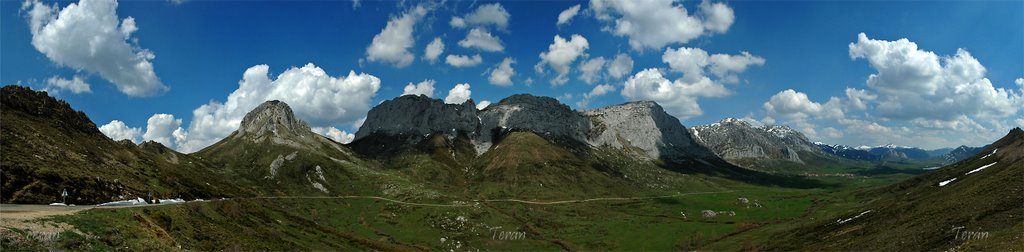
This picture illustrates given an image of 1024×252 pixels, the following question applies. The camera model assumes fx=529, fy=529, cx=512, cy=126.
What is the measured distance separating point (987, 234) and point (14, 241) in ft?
336

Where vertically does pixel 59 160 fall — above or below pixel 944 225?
above

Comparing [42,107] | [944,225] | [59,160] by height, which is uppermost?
[42,107]

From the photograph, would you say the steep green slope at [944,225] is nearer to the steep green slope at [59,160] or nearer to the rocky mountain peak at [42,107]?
the steep green slope at [59,160]

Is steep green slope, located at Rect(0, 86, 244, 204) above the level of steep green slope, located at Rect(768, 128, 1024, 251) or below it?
above

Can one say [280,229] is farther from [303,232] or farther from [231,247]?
[231,247]

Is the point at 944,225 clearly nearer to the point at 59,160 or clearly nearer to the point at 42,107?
the point at 59,160

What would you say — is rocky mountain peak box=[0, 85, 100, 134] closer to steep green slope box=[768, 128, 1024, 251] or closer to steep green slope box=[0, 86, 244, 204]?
steep green slope box=[0, 86, 244, 204]

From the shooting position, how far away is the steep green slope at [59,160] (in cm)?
7050

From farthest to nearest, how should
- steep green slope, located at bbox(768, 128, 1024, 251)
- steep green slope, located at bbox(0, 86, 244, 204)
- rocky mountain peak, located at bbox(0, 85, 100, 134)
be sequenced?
1. rocky mountain peak, located at bbox(0, 85, 100, 134)
2. steep green slope, located at bbox(0, 86, 244, 204)
3. steep green slope, located at bbox(768, 128, 1024, 251)

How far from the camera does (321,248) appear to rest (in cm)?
9831

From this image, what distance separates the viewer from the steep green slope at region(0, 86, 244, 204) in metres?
70.5

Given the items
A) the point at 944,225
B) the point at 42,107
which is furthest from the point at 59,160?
the point at 944,225

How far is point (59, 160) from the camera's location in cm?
8694

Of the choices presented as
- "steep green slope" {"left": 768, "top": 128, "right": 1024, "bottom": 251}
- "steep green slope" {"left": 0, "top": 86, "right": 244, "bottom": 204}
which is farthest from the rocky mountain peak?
"steep green slope" {"left": 768, "top": 128, "right": 1024, "bottom": 251}
